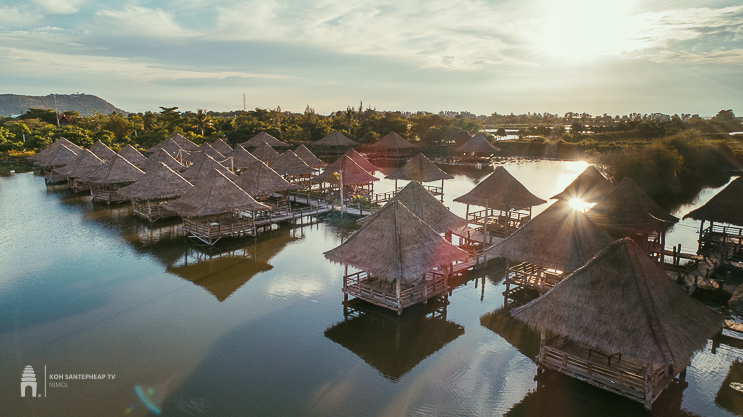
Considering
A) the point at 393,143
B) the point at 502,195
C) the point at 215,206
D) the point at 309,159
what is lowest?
the point at 215,206

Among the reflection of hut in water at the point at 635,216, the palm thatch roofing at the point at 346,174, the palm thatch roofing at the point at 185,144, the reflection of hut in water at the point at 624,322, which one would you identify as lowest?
the reflection of hut in water at the point at 624,322

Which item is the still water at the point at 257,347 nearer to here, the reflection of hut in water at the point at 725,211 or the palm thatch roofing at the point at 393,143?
the reflection of hut in water at the point at 725,211

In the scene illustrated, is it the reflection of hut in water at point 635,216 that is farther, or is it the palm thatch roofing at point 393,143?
the palm thatch roofing at point 393,143

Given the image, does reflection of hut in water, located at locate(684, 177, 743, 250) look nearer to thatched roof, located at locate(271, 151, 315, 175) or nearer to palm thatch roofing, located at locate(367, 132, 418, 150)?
thatched roof, located at locate(271, 151, 315, 175)

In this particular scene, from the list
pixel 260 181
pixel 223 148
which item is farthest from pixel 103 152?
pixel 260 181

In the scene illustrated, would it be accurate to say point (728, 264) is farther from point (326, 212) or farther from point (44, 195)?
point (44, 195)

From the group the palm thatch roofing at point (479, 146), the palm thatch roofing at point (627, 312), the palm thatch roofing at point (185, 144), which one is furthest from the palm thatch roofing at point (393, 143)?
the palm thatch roofing at point (627, 312)

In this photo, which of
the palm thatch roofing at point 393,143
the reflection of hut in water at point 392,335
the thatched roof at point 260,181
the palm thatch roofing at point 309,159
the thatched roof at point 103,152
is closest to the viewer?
the reflection of hut in water at point 392,335

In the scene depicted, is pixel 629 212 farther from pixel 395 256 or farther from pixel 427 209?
pixel 395 256
